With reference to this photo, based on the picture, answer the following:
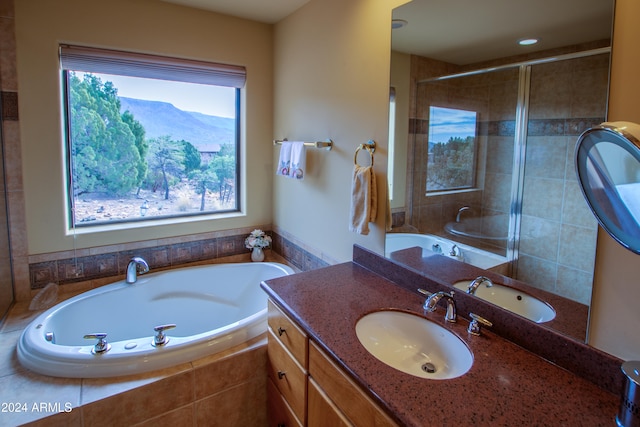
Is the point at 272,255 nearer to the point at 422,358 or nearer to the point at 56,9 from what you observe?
the point at 422,358

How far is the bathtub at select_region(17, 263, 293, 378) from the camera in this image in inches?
67.6

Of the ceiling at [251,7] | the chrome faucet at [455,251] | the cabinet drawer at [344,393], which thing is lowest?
the cabinet drawer at [344,393]

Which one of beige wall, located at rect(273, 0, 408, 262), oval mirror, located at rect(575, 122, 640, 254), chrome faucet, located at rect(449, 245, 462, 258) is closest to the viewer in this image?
oval mirror, located at rect(575, 122, 640, 254)

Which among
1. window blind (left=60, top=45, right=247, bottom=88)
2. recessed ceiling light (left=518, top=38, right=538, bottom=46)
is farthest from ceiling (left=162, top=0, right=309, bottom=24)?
recessed ceiling light (left=518, top=38, right=538, bottom=46)

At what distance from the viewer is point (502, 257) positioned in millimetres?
1383

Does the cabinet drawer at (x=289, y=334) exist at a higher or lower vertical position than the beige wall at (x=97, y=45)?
lower

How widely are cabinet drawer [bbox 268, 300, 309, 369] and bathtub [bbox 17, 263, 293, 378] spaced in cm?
32

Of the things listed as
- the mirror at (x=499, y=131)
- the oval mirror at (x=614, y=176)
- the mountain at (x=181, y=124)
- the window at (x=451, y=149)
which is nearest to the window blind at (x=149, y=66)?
the mountain at (x=181, y=124)

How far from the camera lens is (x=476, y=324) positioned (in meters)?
1.36

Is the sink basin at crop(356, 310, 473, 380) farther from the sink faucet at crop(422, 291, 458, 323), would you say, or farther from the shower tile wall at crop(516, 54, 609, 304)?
the shower tile wall at crop(516, 54, 609, 304)

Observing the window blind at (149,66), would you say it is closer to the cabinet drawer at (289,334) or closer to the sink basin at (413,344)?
the cabinet drawer at (289,334)

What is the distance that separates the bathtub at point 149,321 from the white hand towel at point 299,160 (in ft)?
2.48

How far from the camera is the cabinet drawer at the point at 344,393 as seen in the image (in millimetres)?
1070

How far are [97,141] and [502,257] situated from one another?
259 centimetres
